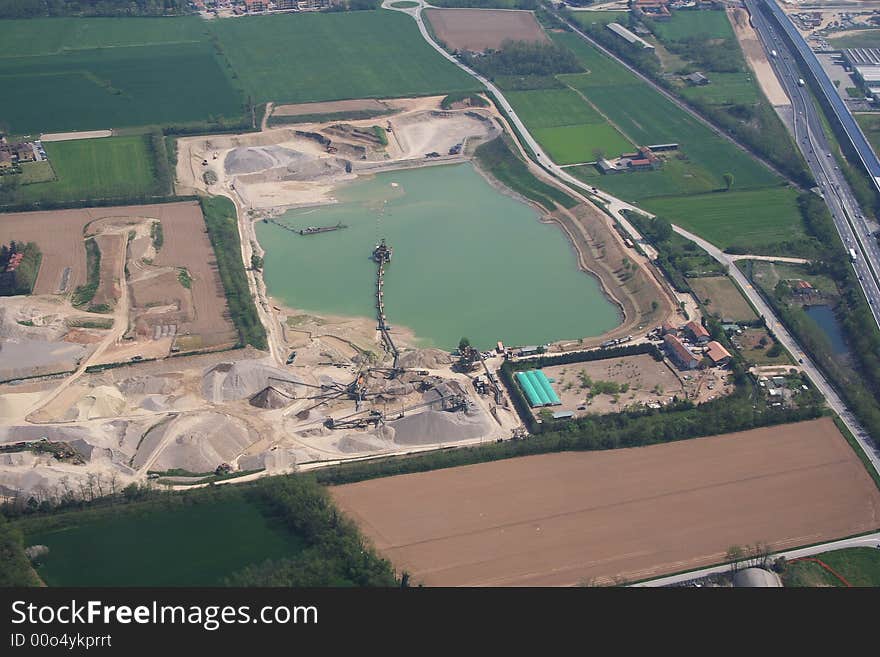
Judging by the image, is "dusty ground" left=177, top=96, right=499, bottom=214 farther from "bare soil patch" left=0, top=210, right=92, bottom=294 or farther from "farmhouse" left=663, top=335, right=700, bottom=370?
"farmhouse" left=663, top=335, right=700, bottom=370

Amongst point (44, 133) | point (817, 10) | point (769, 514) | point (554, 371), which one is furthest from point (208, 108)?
point (817, 10)

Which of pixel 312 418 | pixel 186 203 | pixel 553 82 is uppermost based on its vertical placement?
pixel 553 82

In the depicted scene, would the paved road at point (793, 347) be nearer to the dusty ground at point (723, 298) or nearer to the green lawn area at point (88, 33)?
the dusty ground at point (723, 298)

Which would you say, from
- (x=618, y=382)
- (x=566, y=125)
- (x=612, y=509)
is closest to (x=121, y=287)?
(x=618, y=382)

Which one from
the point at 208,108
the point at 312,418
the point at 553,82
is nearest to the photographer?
the point at 312,418

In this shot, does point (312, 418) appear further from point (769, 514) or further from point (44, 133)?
point (44, 133)
